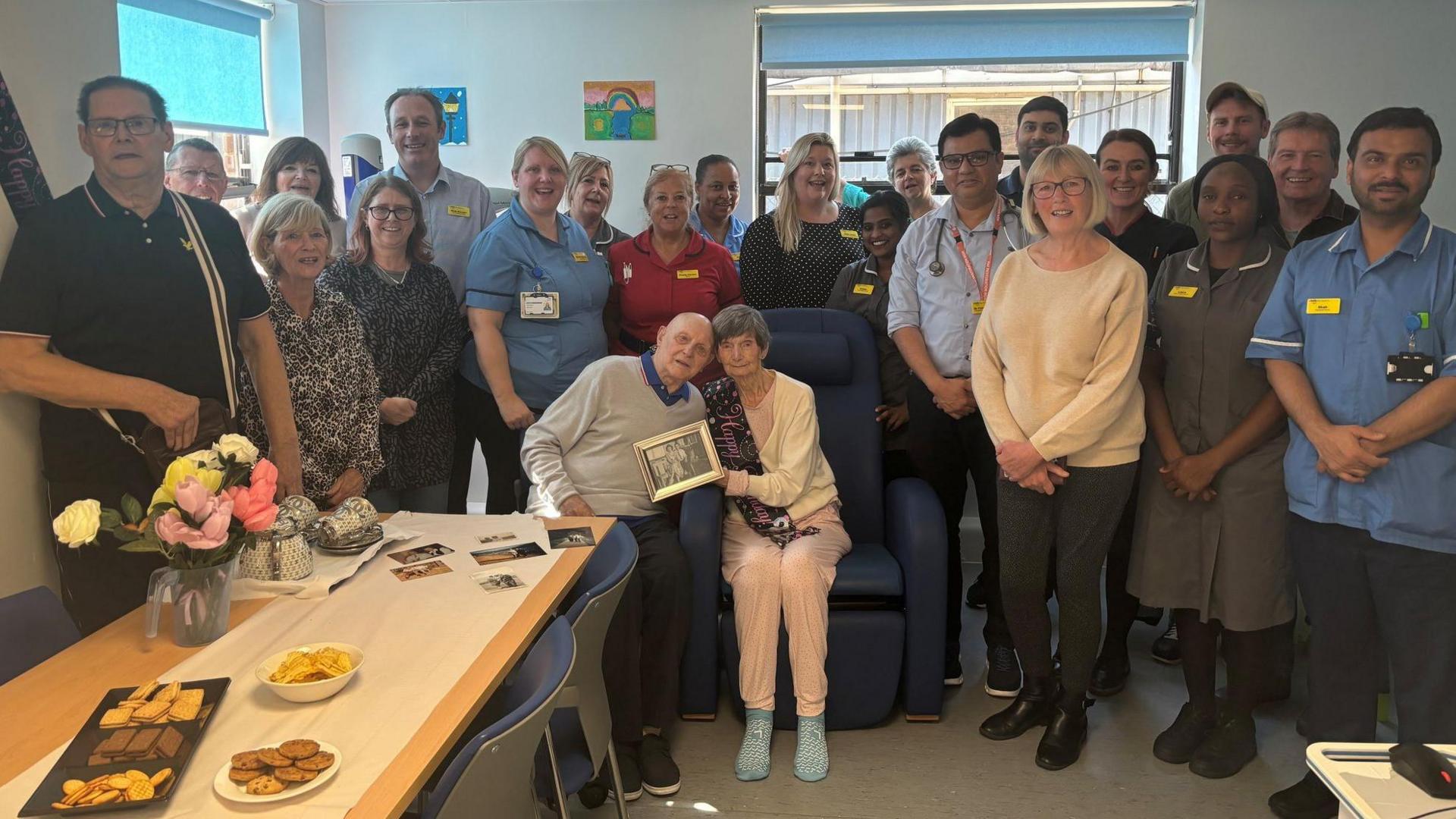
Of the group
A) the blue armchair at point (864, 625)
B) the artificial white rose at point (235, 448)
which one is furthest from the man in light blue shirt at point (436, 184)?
the artificial white rose at point (235, 448)

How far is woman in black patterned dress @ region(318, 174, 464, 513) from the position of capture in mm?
3363

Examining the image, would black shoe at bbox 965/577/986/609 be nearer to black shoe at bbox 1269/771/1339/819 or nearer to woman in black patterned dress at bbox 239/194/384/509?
black shoe at bbox 1269/771/1339/819

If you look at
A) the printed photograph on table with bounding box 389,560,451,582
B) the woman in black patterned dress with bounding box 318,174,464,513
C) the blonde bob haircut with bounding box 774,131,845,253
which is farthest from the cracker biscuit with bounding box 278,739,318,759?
the blonde bob haircut with bounding box 774,131,845,253

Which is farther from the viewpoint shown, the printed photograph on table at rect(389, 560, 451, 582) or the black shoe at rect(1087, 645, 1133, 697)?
the black shoe at rect(1087, 645, 1133, 697)

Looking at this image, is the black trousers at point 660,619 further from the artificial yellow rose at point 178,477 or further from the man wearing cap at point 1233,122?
the man wearing cap at point 1233,122

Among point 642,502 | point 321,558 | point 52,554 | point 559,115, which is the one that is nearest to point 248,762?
point 321,558

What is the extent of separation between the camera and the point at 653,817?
2.69 m

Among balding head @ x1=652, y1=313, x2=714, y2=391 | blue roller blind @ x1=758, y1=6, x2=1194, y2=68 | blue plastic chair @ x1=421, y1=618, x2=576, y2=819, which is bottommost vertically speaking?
blue plastic chair @ x1=421, y1=618, x2=576, y2=819

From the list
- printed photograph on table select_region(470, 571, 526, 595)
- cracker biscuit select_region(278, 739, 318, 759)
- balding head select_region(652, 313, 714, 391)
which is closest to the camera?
cracker biscuit select_region(278, 739, 318, 759)

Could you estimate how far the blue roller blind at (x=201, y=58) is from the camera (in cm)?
447

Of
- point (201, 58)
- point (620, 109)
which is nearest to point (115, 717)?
point (201, 58)

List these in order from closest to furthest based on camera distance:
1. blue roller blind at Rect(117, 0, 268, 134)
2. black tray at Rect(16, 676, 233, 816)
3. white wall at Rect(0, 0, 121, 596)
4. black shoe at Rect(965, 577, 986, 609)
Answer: black tray at Rect(16, 676, 233, 816), white wall at Rect(0, 0, 121, 596), black shoe at Rect(965, 577, 986, 609), blue roller blind at Rect(117, 0, 268, 134)

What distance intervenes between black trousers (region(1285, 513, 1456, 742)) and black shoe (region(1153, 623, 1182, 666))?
1031 mm

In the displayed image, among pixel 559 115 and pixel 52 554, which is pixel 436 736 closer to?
pixel 52 554
